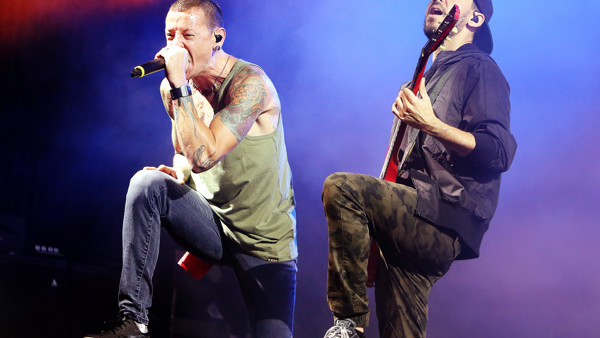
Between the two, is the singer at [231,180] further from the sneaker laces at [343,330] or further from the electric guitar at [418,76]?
the sneaker laces at [343,330]

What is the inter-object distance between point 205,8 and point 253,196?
0.83 m

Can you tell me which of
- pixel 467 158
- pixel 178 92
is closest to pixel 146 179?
pixel 178 92

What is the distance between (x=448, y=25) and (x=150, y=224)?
130cm

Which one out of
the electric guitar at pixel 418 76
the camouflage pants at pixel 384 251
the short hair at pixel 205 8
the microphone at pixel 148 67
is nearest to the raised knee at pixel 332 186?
the camouflage pants at pixel 384 251

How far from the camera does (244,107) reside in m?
2.08

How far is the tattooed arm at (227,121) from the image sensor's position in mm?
1894

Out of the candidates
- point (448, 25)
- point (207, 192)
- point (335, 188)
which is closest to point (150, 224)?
point (207, 192)

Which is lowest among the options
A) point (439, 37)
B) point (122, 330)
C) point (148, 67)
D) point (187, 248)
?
point (122, 330)

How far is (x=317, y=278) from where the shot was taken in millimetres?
3043

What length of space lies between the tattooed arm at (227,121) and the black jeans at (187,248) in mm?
192

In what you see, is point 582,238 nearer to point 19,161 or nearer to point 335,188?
point 335,188

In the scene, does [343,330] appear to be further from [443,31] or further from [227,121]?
[443,31]

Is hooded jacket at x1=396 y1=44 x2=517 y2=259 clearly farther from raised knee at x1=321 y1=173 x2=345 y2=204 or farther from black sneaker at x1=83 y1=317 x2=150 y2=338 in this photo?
black sneaker at x1=83 y1=317 x2=150 y2=338

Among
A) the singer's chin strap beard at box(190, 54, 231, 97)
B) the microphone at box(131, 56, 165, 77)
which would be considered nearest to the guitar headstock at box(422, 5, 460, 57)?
the singer's chin strap beard at box(190, 54, 231, 97)
